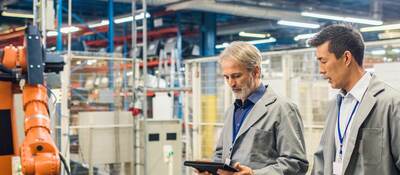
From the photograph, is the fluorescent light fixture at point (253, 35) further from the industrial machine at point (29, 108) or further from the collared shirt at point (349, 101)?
A: the collared shirt at point (349, 101)

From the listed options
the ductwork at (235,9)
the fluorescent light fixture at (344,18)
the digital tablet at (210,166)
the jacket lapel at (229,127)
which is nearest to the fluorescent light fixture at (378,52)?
the jacket lapel at (229,127)

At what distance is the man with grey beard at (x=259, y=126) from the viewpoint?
2.60 metres

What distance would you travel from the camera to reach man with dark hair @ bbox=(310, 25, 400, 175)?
2.25m

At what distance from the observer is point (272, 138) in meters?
2.65

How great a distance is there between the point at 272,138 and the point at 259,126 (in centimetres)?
9

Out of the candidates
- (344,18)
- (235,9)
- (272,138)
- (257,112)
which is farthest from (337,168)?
(344,18)

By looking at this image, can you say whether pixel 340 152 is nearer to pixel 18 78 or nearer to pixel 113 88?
pixel 18 78

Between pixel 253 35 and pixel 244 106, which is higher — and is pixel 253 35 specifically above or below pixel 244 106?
above

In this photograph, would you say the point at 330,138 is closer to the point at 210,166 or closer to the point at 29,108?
the point at 210,166

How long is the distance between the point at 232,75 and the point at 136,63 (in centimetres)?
469

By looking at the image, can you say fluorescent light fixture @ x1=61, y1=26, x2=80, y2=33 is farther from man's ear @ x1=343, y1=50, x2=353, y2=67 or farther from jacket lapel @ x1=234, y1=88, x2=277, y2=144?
man's ear @ x1=343, y1=50, x2=353, y2=67

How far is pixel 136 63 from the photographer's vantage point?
723cm

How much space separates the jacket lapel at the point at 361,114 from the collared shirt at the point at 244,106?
0.57 m

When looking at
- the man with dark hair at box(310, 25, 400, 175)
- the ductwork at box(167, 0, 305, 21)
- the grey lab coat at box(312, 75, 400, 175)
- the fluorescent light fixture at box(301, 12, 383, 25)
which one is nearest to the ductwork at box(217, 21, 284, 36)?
the ductwork at box(167, 0, 305, 21)
